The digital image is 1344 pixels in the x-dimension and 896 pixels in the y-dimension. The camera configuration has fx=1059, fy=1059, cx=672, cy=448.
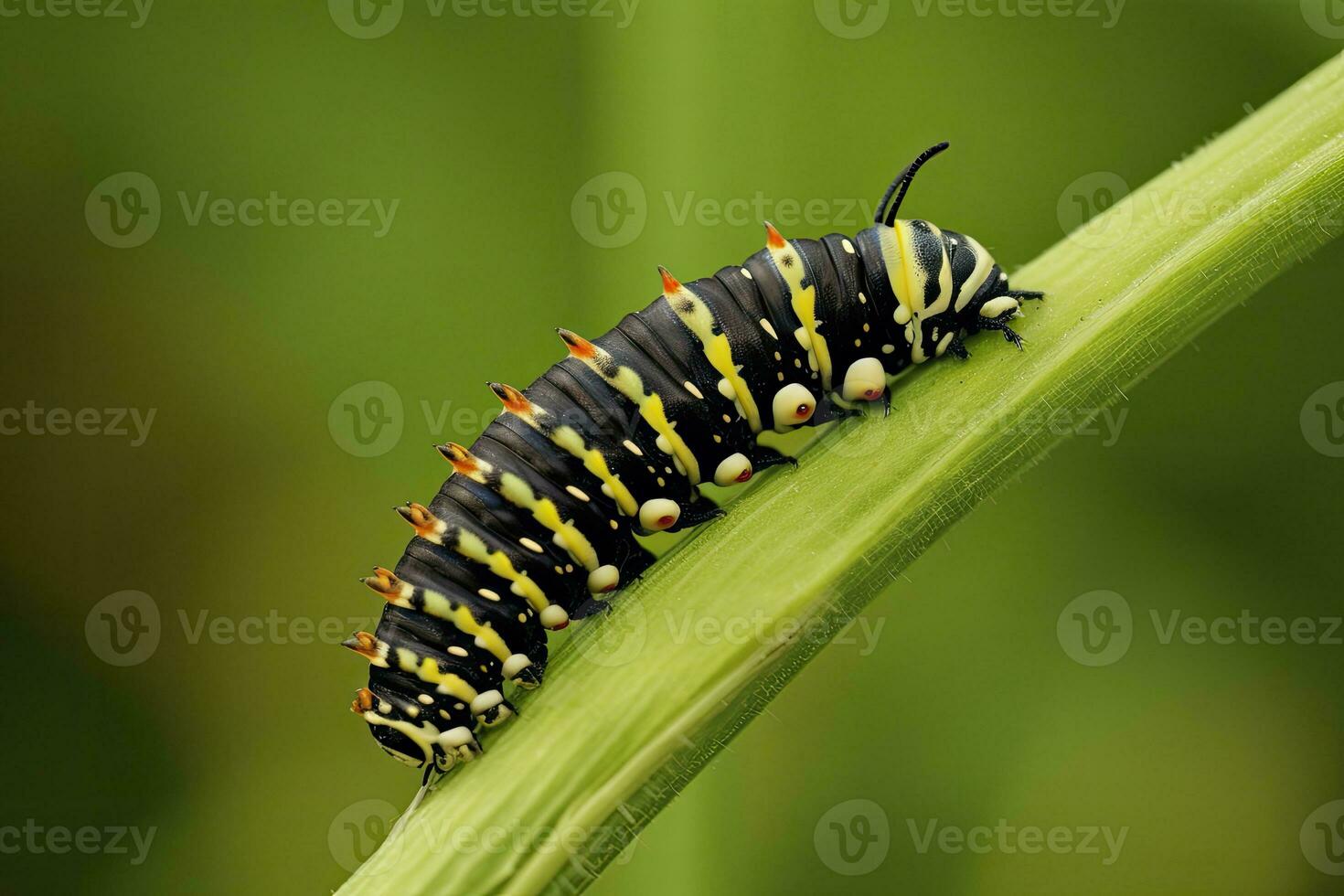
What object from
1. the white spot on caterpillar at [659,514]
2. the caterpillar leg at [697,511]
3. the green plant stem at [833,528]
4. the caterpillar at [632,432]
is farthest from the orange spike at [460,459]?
the green plant stem at [833,528]

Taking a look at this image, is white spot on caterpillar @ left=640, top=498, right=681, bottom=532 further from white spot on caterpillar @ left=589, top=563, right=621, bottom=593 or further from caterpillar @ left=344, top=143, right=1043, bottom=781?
white spot on caterpillar @ left=589, top=563, right=621, bottom=593

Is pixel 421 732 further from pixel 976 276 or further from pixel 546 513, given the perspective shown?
pixel 976 276

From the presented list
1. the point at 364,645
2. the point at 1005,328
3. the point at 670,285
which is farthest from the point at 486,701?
the point at 1005,328

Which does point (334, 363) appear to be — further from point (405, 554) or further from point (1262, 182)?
point (1262, 182)

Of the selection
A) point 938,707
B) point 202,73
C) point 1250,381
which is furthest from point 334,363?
point 1250,381

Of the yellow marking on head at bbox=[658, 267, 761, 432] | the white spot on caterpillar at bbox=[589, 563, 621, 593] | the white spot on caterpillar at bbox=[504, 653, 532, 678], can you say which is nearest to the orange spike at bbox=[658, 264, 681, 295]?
the yellow marking on head at bbox=[658, 267, 761, 432]

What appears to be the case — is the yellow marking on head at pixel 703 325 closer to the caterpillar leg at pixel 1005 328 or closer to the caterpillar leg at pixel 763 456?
the caterpillar leg at pixel 763 456
